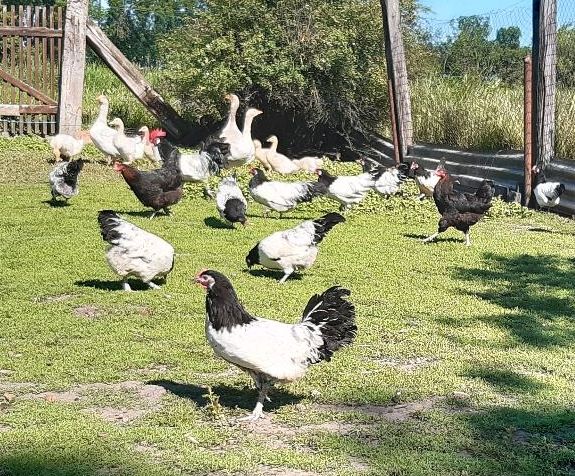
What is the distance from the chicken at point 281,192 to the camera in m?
12.3

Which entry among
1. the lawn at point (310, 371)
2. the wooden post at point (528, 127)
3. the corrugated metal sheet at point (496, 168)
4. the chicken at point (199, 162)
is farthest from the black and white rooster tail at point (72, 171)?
the wooden post at point (528, 127)

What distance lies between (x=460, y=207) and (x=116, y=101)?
52.4 feet

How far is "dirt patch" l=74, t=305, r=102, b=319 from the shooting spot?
761cm

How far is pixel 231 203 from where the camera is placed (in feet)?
38.5

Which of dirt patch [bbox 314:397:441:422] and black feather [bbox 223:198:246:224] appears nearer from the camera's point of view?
dirt patch [bbox 314:397:441:422]

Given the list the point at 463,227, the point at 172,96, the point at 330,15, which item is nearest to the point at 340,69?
the point at 330,15

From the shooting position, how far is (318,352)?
5383mm

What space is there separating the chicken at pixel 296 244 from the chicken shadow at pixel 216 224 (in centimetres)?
303

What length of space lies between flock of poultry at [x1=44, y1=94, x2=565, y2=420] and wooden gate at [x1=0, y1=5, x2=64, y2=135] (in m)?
1.21

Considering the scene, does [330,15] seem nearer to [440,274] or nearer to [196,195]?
[196,195]

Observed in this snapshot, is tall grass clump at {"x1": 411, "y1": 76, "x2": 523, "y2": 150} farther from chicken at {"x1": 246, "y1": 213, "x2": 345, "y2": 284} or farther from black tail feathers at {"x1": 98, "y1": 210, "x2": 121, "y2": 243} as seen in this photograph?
black tail feathers at {"x1": 98, "y1": 210, "x2": 121, "y2": 243}

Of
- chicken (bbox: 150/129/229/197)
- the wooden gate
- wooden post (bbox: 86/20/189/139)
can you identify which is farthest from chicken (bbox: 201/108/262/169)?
the wooden gate

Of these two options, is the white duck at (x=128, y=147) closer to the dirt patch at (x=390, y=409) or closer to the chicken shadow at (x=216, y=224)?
the chicken shadow at (x=216, y=224)

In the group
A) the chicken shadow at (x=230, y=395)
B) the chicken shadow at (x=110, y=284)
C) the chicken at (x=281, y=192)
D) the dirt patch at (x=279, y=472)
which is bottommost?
the dirt patch at (x=279, y=472)
